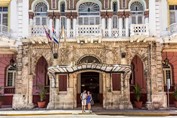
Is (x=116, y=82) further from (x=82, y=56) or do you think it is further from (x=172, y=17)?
(x=172, y=17)

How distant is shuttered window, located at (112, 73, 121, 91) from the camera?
23797 millimetres

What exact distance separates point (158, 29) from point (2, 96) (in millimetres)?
14311

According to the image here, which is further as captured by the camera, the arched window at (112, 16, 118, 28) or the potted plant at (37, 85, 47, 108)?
the arched window at (112, 16, 118, 28)

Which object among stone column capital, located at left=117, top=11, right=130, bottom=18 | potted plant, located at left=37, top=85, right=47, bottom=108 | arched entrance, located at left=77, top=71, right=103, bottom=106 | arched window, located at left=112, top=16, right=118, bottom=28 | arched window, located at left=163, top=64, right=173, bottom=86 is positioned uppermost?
stone column capital, located at left=117, top=11, right=130, bottom=18

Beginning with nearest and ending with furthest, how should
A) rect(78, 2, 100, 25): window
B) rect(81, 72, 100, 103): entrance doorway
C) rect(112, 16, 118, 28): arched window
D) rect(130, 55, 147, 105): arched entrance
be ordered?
rect(112, 16, 118, 28): arched window < rect(130, 55, 147, 105): arched entrance < rect(78, 2, 100, 25): window < rect(81, 72, 100, 103): entrance doorway

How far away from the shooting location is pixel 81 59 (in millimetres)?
24391

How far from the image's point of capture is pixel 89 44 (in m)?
24.0

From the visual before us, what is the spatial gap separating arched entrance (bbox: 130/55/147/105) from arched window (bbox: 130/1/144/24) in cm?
311

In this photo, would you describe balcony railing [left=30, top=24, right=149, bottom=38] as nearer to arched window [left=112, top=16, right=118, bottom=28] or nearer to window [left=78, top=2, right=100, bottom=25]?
arched window [left=112, top=16, right=118, bottom=28]

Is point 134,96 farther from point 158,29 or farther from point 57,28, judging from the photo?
point 57,28

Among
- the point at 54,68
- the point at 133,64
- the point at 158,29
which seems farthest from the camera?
the point at 133,64

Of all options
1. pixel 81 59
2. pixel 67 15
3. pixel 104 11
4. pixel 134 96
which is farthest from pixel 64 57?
pixel 134 96

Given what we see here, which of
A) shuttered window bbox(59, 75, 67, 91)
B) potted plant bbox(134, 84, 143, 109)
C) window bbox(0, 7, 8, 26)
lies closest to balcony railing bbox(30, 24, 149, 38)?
window bbox(0, 7, 8, 26)

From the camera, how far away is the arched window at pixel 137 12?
25.0m
